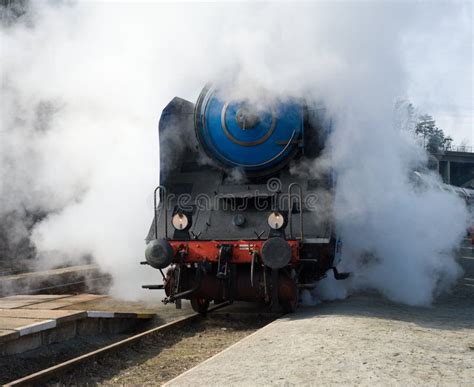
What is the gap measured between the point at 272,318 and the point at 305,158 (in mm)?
1766

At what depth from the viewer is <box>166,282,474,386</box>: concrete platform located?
3512 millimetres

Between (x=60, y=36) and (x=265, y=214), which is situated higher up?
(x=60, y=36)

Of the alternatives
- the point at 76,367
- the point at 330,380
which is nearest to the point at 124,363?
the point at 76,367

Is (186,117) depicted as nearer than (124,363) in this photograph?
No

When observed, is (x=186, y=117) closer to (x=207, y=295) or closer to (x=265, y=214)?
(x=265, y=214)

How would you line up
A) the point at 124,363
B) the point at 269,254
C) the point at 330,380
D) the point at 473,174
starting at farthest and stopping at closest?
1. the point at 473,174
2. the point at 269,254
3. the point at 124,363
4. the point at 330,380

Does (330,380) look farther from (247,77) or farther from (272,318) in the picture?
(247,77)

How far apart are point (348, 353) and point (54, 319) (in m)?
2.51

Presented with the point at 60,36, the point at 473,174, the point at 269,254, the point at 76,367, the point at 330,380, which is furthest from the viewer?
the point at 473,174

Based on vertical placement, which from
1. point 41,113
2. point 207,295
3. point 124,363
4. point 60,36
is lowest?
point 124,363

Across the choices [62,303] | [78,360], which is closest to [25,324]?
[78,360]

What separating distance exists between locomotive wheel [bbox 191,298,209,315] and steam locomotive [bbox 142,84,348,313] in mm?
12

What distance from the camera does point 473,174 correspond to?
147 feet

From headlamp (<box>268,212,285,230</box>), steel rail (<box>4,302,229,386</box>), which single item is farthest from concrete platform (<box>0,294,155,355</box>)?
headlamp (<box>268,212,285,230</box>)
